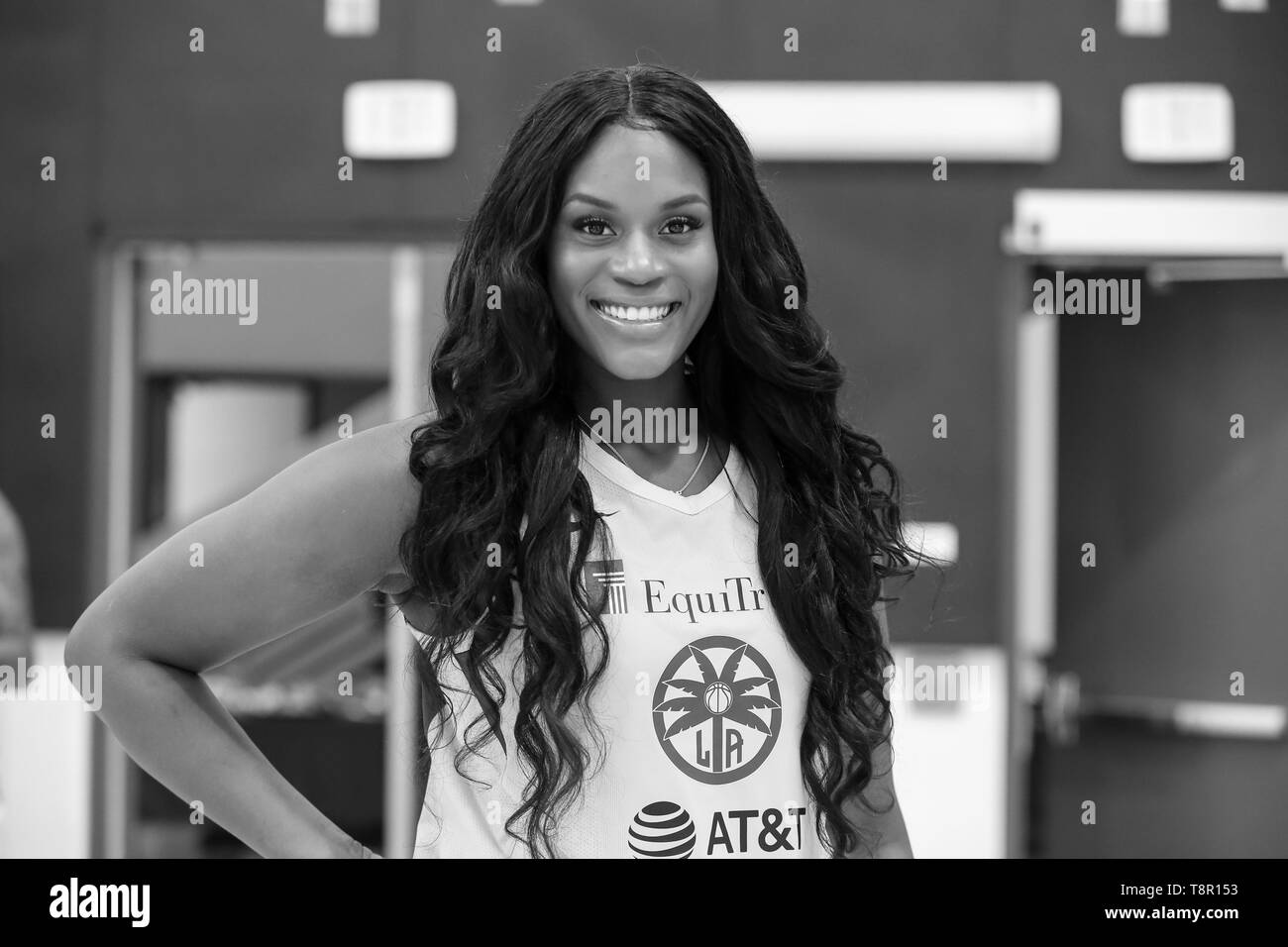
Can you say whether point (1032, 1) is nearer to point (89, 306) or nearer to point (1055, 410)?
point (1055, 410)

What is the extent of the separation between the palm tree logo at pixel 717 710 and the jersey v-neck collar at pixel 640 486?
0.13 meters

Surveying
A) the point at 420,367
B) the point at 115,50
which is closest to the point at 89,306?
the point at 115,50

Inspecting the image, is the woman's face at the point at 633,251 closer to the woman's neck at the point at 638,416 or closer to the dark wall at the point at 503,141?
the woman's neck at the point at 638,416

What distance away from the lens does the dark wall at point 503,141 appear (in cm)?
277

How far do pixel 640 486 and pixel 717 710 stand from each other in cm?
21

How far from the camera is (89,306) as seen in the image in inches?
116

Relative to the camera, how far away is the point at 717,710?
1057mm

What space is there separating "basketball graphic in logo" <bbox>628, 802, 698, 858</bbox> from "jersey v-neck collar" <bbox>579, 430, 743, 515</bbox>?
25cm

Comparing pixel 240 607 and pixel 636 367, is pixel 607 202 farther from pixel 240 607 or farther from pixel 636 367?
pixel 240 607

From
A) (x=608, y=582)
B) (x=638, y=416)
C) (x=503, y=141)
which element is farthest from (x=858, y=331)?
(x=608, y=582)

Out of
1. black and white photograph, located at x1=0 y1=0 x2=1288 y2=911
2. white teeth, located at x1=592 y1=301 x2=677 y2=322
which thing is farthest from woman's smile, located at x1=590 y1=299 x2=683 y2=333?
black and white photograph, located at x1=0 y1=0 x2=1288 y2=911

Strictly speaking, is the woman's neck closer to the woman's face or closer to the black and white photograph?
the woman's face
